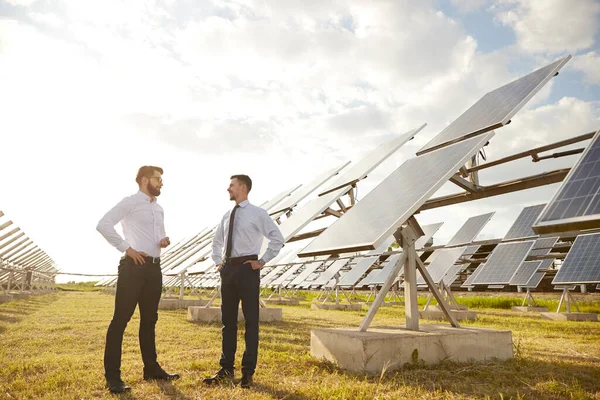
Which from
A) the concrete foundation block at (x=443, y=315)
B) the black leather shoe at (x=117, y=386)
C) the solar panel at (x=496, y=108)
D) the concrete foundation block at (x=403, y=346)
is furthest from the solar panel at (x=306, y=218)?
the concrete foundation block at (x=443, y=315)

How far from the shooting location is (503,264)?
1487 cm

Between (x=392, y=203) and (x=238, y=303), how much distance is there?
1961 mm

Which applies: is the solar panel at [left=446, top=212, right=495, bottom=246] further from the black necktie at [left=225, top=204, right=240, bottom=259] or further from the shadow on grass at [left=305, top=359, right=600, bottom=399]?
the black necktie at [left=225, top=204, right=240, bottom=259]

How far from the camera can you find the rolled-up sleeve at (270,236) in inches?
156

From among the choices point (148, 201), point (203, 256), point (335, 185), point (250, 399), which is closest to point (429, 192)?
point (250, 399)

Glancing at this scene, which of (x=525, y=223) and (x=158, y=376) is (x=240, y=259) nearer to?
(x=158, y=376)

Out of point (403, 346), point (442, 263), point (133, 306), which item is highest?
point (442, 263)

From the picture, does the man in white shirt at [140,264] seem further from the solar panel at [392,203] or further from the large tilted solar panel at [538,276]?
the large tilted solar panel at [538,276]

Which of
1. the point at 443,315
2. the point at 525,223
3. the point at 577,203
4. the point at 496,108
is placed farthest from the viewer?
the point at 525,223

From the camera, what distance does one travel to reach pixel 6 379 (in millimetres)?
3762

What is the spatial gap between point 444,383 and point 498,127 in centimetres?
309

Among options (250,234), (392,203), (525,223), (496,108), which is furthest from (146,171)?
(525,223)

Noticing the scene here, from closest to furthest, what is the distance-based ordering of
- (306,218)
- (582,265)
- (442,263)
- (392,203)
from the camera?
(392,203) → (306,218) → (582,265) → (442,263)

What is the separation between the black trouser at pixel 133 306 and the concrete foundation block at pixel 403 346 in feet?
5.95
